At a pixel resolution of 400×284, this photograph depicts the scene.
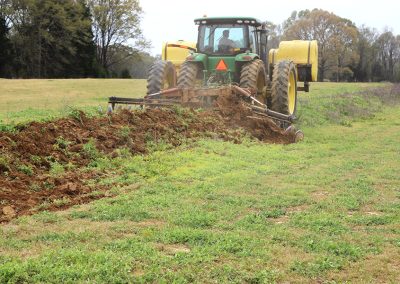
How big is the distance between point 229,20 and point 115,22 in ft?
168

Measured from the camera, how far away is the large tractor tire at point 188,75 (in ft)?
43.3

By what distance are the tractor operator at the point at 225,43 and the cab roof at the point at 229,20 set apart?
300 mm

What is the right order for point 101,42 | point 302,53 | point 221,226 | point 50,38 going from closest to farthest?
point 221,226, point 302,53, point 50,38, point 101,42

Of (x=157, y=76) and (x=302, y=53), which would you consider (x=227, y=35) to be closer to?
(x=157, y=76)

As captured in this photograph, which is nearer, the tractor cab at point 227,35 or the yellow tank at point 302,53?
the tractor cab at point 227,35

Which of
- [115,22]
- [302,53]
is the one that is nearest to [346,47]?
[115,22]

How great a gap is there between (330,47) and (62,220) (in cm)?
7072

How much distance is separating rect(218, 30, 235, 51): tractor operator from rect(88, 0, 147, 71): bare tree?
4970 centimetres

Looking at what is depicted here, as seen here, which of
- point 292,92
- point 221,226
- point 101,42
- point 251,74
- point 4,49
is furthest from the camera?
point 101,42

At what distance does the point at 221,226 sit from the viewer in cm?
528

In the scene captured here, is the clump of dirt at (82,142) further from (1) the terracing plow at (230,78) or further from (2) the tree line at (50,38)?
(2) the tree line at (50,38)

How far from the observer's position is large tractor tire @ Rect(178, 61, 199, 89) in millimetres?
13189

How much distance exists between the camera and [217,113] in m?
12.0

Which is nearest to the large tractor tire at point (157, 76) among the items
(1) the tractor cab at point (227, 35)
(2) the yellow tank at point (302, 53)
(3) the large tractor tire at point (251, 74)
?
(1) the tractor cab at point (227, 35)
